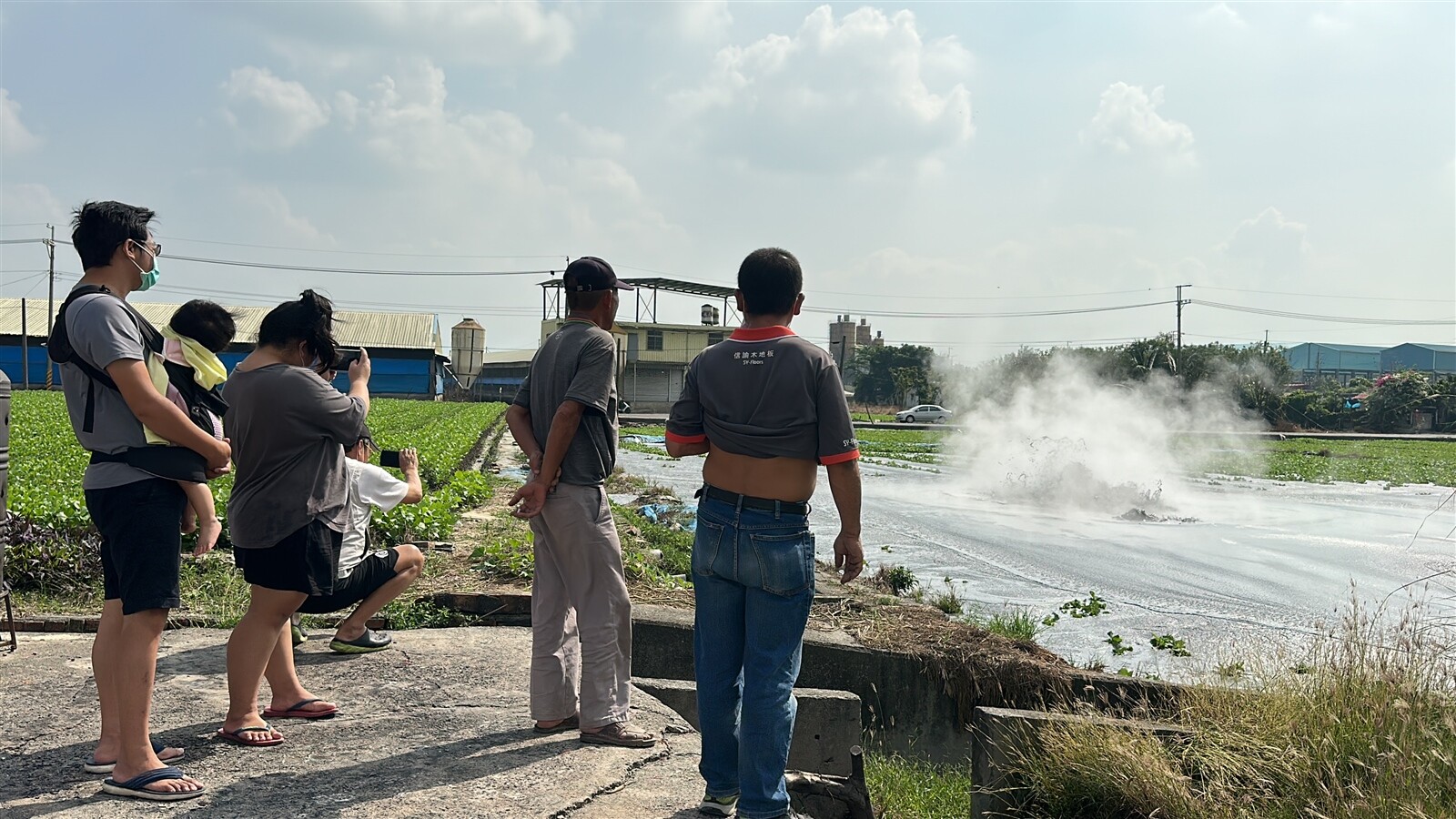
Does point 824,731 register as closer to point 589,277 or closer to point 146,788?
point 589,277

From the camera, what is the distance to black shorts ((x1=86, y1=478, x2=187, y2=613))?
Answer: 3850mm

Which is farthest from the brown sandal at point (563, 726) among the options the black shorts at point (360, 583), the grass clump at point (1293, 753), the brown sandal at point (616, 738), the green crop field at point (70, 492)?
the green crop field at point (70, 492)

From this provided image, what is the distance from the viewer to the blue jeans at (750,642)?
3.86m

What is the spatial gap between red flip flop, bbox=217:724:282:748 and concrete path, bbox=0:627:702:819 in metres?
0.04

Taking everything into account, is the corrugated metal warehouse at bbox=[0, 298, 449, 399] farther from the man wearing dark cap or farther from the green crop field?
the man wearing dark cap

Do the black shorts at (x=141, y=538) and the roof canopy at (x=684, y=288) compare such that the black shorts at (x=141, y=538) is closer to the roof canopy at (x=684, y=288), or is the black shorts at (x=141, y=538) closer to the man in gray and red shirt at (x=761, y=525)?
the man in gray and red shirt at (x=761, y=525)

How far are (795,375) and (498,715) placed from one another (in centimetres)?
234

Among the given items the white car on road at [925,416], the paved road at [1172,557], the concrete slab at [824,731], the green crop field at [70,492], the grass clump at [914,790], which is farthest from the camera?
the white car on road at [925,416]

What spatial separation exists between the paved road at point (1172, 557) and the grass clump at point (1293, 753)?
0.94 metres

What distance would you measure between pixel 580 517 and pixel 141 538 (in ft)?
5.38

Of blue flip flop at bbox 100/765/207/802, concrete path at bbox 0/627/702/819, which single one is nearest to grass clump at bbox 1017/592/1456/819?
concrete path at bbox 0/627/702/819

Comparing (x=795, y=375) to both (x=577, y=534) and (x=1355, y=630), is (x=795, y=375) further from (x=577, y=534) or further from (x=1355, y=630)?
(x=1355, y=630)

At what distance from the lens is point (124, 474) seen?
153 inches

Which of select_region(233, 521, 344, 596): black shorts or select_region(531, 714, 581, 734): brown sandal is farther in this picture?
select_region(531, 714, 581, 734): brown sandal
